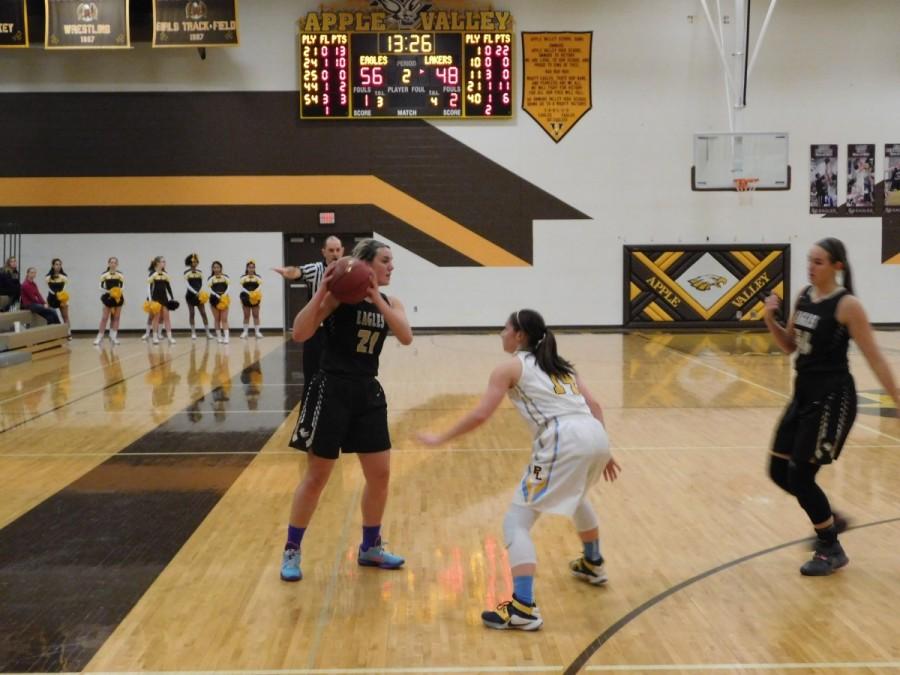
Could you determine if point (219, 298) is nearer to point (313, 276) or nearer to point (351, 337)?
point (313, 276)

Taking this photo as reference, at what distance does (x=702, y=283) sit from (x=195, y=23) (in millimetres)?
12028

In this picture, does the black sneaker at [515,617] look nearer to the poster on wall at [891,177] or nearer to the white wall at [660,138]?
the white wall at [660,138]

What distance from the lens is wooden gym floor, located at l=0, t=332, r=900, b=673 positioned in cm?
374

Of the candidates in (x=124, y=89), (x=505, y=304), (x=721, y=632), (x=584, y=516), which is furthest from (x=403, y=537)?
(x=124, y=89)

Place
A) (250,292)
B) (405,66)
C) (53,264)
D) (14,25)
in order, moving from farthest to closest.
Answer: (405,66)
(250,292)
(53,264)
(14,25)

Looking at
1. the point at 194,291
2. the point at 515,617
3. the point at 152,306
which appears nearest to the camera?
the point at 515,617

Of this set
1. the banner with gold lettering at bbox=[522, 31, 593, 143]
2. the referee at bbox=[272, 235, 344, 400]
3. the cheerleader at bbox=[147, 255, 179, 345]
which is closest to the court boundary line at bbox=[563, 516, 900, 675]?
the referee at bbox=[272, 235, 344, 400]

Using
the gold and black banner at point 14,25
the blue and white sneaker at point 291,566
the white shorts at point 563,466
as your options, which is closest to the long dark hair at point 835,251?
the white shorts at point 563,466

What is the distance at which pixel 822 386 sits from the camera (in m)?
4.67

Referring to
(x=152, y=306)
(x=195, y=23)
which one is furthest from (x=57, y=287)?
(x=195, y=23)

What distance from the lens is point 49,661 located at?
11.9ft

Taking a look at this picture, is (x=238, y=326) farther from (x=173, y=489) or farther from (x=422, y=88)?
(x=173, y=489)

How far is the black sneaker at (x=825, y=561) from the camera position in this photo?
4.62 m

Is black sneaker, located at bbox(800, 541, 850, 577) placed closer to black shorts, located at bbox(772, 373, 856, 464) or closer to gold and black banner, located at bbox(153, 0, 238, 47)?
black shorts, located at bbox(772, 373, 856, 464)
